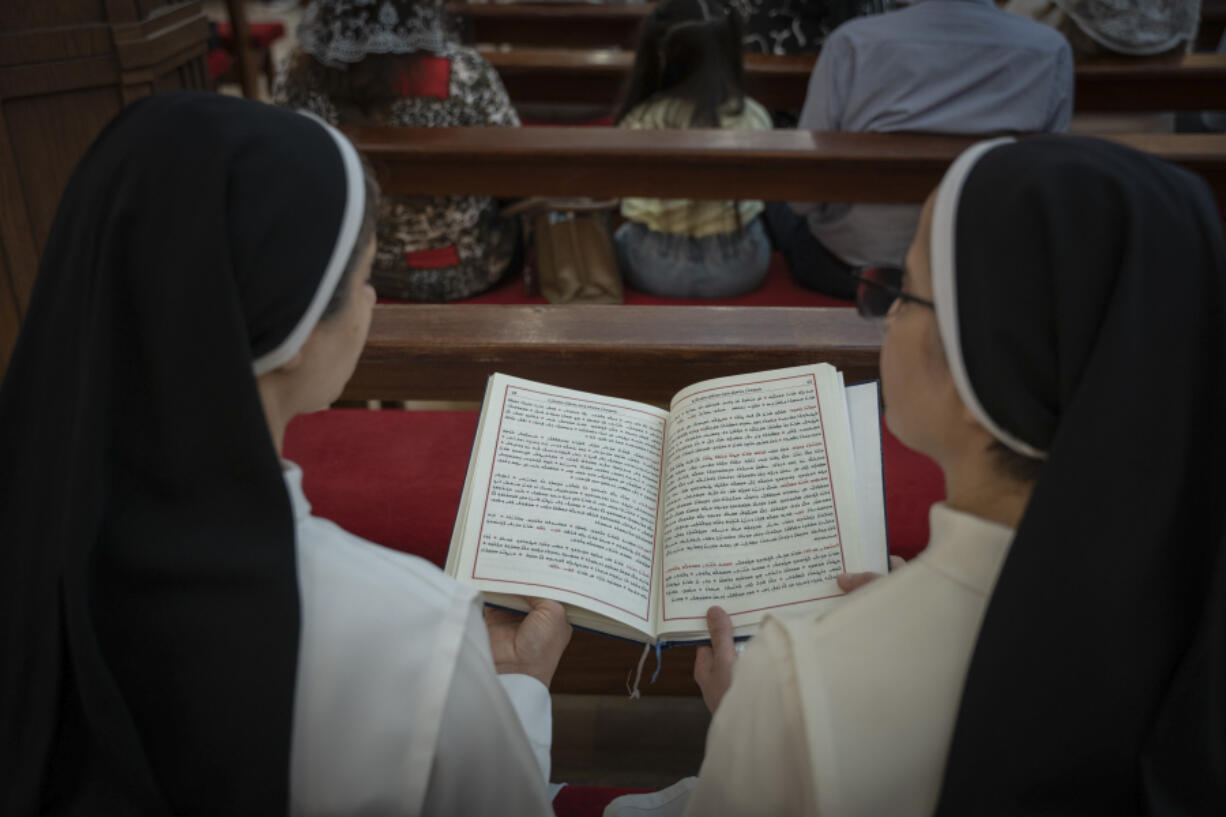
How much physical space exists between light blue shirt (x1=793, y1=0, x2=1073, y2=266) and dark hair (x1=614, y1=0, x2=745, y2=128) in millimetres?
356

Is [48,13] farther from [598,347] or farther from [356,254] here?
[356,254]

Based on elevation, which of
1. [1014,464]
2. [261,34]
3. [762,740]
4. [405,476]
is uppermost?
[1014,464]

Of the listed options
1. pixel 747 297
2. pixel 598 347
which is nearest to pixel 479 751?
pixel 598 347

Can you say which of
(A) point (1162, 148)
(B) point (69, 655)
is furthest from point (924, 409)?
(A) point (1162, 148)

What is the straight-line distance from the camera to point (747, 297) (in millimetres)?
3086

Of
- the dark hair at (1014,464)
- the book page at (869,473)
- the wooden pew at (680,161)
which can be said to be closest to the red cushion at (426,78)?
the wooden pew at (680,161)

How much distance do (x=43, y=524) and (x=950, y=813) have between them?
924 mm

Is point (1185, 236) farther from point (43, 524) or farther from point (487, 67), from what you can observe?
point (487, 67)

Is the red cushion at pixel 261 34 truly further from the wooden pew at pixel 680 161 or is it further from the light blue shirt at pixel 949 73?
the light blue shirt at pixel 949 73

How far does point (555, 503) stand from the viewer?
1.35m

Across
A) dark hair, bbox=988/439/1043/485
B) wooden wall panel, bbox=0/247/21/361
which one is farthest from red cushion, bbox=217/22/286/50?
dark hair, bbox=988/439/1043/485

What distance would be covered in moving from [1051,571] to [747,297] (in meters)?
2.30

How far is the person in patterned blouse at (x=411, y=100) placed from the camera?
276 cm

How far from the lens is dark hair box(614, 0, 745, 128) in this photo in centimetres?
306
